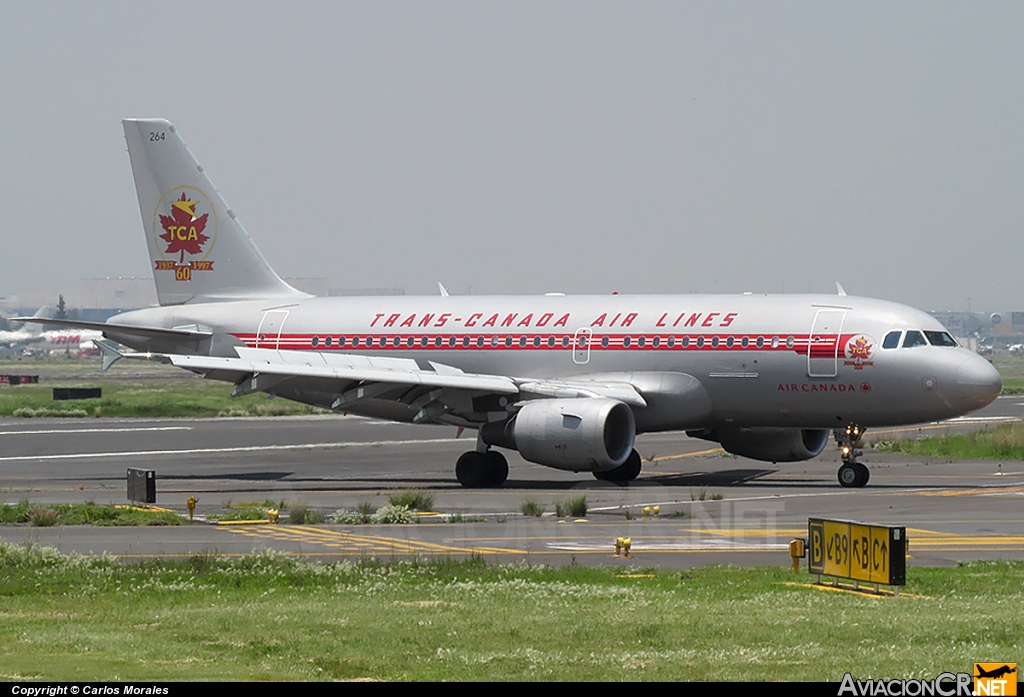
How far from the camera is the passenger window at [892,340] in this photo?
37.9 meters

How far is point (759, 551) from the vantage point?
970 inches

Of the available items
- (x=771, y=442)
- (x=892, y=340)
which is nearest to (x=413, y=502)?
(x=892, y=340)

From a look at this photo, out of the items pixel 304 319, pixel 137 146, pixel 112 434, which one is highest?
pixel 137 146

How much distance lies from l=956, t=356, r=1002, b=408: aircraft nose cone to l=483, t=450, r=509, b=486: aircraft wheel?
1123cm

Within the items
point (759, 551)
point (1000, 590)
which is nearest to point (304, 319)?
point (759, 551)

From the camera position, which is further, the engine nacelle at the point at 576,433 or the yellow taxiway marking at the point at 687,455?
the yellow taxiway marking at the point at 687,455

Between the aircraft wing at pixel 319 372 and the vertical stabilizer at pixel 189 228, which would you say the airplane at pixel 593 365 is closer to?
Result: the aircraft wing at pixel 319 372

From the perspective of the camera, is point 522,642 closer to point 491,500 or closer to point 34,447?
point 491,500

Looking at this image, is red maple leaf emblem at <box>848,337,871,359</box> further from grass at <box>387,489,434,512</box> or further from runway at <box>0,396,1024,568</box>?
grass at <box>387,489,434,512</box>

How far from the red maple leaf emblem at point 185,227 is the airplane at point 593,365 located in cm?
148

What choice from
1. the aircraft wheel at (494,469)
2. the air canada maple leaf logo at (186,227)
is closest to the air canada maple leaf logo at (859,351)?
the aircraft wheel at (494,469)

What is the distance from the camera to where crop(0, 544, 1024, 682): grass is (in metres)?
14.4

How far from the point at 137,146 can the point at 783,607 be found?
3367 centimetres

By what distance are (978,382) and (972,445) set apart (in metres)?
14.4
